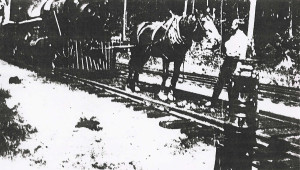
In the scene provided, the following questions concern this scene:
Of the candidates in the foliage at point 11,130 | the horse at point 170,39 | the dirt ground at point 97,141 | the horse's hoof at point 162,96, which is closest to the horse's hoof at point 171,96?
the horse at point 170,39

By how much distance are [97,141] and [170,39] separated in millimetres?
3995

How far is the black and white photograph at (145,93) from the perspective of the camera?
5.43m

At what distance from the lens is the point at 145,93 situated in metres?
11.7

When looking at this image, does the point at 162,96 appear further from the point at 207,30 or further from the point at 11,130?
the point at 11,130

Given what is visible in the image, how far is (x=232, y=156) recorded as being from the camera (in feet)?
16.2

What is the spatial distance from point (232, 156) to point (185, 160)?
1.09m

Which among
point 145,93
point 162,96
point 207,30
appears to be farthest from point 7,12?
point 207,30

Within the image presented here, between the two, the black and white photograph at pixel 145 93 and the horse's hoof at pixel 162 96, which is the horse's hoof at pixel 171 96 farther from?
the horse's hoof at pixel 162 96

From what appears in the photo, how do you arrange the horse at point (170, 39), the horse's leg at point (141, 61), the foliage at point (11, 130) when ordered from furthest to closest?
1. the horse's leg at point (141, 61)
2. the horse at point (170, 39)
3. the foliage at point (11, 130)

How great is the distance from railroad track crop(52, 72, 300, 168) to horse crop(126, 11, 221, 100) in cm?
95

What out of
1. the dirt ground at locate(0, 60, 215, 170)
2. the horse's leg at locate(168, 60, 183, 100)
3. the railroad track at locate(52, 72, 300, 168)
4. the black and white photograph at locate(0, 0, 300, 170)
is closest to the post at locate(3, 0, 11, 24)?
the black and white photograph at locate(0, 0, 300, 170)

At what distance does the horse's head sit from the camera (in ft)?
27.7

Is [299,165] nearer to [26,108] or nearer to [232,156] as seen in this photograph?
[232,156]

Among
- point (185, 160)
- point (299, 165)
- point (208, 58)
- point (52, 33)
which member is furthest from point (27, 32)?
point (299, 165)
